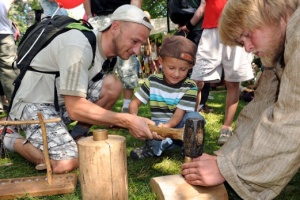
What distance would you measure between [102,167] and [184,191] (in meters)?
0.51

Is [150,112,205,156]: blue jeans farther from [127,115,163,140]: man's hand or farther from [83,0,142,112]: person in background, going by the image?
[83,0,142,112]: person in background

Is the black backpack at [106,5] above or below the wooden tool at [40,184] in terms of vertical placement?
above

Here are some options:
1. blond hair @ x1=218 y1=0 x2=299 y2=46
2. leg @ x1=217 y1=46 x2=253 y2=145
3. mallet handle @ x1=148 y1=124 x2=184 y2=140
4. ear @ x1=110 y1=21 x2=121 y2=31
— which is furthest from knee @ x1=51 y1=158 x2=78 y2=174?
blond hair @ x1=218 y1=0 x2=299 y2=46

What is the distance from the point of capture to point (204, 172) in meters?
1.88

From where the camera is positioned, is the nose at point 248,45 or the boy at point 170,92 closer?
the nose at point 248,45

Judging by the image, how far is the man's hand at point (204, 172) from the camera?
6.03ft

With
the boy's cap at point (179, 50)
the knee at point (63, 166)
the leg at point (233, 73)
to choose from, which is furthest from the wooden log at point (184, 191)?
the leg at point (233, 73)

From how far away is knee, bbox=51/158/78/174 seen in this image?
2.94 metres

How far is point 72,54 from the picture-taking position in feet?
8.68

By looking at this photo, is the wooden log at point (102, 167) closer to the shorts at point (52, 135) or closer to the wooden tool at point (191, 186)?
the wooden tool at point (191, 186)

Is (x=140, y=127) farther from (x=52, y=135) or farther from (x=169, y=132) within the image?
(x=52, y=135)

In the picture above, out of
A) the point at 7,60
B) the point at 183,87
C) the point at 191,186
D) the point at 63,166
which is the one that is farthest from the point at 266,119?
the point at 7,60

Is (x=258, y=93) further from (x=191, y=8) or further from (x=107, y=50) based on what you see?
(x=191, y=8)

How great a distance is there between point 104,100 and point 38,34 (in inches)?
32.8
